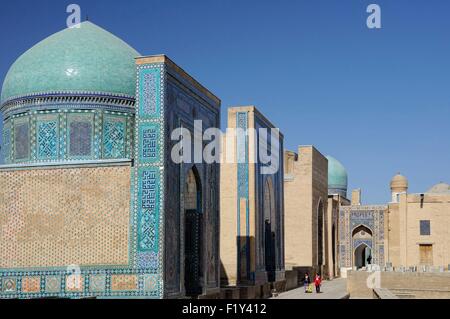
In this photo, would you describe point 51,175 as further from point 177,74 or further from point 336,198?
point 336,198

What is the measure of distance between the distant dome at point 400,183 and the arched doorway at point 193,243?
80.5ft

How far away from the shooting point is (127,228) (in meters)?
11.5

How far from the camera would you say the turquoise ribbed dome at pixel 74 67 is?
47.0 feet

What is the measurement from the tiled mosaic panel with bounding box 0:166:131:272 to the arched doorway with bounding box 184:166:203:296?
7.47 feet

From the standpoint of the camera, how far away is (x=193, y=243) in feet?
45.0

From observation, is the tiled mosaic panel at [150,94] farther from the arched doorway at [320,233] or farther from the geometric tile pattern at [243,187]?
the arched doorway at [320,233]

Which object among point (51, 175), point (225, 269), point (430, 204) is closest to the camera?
point (51, 175)

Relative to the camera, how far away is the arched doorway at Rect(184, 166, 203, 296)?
44.8 ft

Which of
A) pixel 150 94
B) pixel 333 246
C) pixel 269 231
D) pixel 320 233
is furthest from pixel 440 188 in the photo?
pixel 150 94

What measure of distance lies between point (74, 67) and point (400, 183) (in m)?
25.4

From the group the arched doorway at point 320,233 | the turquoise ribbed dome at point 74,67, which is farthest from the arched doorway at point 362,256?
the turquoise ribbed dome at point 74,67
